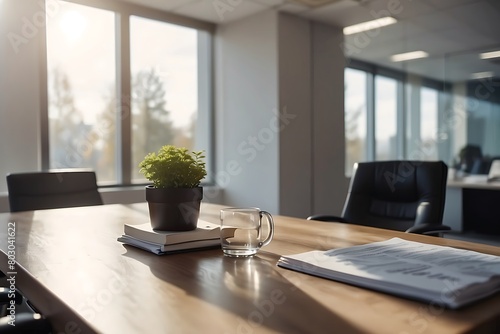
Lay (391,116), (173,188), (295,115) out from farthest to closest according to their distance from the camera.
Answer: (391,116) → (295,115) → (173,188)

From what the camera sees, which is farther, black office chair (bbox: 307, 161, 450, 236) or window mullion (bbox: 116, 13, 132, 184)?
window mullion (bbox: 116, 13, 132, 184)

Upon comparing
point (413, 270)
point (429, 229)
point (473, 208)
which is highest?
point (413, 270)

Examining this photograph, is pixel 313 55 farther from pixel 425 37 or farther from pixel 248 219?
pixel 248 219

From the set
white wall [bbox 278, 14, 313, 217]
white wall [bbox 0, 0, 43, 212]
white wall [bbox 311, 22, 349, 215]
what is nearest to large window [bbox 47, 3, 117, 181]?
white wall [bbox 0, 0, 43, 212]

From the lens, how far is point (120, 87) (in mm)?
→ 4355

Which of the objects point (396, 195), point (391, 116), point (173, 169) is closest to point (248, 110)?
point (391, 116)

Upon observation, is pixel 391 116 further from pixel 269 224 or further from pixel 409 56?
pixel 269 224

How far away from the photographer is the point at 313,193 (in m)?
4.94

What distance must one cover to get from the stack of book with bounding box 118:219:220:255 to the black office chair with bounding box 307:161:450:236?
1096mm

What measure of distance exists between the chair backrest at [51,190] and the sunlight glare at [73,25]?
1983 millimetres

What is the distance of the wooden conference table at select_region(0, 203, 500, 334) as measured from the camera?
660 mm

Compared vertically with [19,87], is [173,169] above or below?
below

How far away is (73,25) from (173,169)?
348cm

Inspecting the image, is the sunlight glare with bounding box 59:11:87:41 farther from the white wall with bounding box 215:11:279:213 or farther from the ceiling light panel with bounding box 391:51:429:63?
the ceiling light panel with bounding box 391:51:429:63
